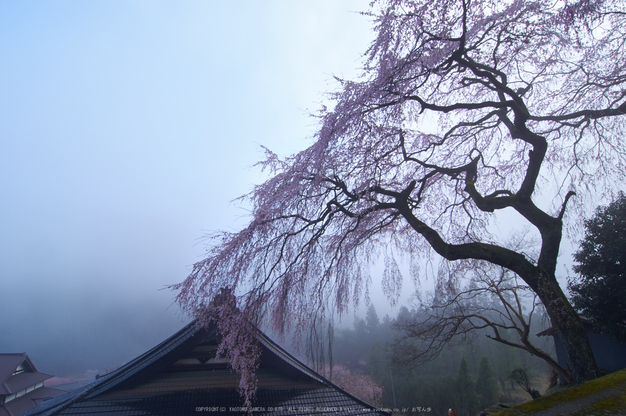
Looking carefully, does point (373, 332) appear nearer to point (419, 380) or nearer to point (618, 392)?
point (419, 380)

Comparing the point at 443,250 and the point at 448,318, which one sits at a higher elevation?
the point at 443,250

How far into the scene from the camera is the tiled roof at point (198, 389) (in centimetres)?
590

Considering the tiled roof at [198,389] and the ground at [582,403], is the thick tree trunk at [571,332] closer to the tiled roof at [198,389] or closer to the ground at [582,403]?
the ground at [582,403]

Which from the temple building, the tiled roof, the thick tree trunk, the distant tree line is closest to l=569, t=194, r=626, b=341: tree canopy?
the thick tree trunk

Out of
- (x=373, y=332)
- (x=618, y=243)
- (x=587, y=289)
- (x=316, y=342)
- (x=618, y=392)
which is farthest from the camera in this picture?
(x=373, y=332)

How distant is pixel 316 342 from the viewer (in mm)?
3865

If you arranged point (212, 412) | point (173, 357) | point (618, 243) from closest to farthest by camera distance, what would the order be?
point (212, 412) → point (173, 357) → point (618, 243)

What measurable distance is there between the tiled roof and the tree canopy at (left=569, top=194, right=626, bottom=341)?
7844 mm

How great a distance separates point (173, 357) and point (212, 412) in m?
1.45

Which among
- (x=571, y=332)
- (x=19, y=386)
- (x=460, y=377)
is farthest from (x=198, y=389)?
(x=19, y=386)

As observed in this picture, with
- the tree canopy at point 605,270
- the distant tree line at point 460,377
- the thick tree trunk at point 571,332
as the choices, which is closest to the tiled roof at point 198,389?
the thick tree trunk at point 571,332

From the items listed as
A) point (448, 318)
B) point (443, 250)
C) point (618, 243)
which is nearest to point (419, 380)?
point (618, 243)

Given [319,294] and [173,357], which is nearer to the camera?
[319,294]

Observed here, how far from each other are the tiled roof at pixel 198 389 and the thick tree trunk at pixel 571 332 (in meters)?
4.09
